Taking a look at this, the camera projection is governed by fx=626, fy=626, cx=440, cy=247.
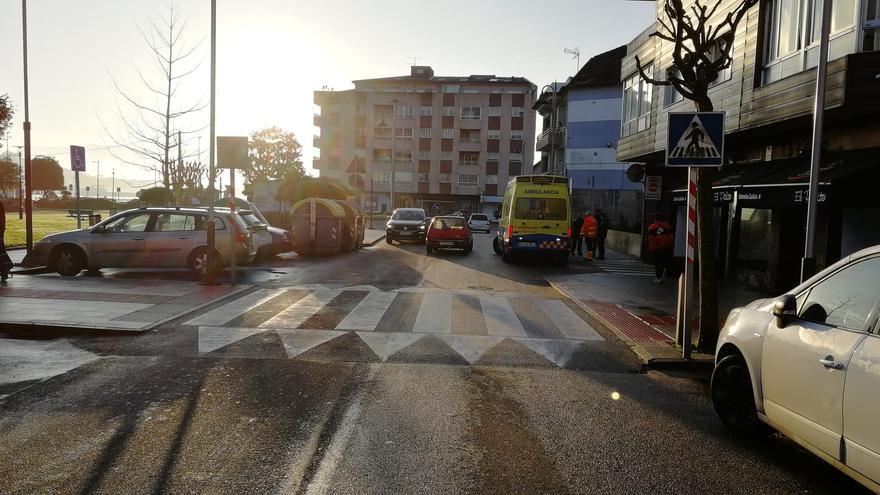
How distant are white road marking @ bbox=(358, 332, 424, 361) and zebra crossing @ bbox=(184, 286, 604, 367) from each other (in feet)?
0.04

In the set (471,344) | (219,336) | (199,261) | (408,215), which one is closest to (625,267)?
(408,215)

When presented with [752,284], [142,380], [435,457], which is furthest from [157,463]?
[752,284]

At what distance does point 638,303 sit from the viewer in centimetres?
1197

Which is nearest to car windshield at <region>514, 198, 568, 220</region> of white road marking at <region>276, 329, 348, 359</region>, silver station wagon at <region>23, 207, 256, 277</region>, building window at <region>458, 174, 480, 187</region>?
silver station wagon at <region>23, 207, 256, 277</region>

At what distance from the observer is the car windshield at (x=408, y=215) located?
98.5 ft

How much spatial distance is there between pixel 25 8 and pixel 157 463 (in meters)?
15.9

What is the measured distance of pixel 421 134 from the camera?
78062 mm

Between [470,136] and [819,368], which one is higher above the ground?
[470,136]

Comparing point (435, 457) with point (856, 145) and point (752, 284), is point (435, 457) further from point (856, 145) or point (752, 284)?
point (752, 284)

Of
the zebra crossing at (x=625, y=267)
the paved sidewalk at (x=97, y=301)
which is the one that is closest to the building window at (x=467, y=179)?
the zebra crossing at (x=625, y=267)

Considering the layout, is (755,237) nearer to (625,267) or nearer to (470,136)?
(625,267)

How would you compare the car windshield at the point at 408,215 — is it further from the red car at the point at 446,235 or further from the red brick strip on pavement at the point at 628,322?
the red brick strip on pavement at the point at 628,322

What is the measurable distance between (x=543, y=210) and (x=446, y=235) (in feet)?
15.9

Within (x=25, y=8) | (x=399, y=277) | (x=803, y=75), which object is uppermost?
(x=25, y=8)
